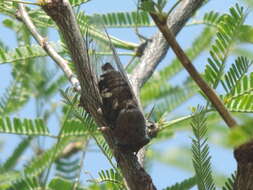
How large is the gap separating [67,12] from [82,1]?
64cm

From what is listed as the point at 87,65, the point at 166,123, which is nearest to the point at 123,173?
the point at 87,65

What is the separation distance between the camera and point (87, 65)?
198 cm

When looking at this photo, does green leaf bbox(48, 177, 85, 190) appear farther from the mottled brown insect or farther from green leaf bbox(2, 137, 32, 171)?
green leaf bbox(2, 137, 32, 171)

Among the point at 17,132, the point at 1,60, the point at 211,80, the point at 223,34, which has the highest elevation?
the point at 1,60

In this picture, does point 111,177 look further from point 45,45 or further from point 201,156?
point 45,45

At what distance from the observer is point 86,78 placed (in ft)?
6.51

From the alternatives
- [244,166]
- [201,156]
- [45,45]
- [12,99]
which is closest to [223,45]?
[201,156]

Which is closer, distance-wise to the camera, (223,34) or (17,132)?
(223,34)

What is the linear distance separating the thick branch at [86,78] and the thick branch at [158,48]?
771mm

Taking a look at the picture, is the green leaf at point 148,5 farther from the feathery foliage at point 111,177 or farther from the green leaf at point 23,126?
the green leaf at point 23,126

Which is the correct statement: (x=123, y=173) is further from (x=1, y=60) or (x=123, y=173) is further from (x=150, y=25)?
(x=150, y=25)

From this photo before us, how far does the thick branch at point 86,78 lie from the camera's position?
1798 millimetres

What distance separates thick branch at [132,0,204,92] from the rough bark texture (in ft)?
3.93

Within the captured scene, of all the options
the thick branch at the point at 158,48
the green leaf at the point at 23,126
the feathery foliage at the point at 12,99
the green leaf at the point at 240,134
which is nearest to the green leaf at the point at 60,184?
the green leaf at the point at 23,126
